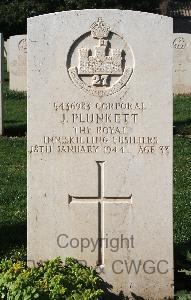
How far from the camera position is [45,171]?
467cm

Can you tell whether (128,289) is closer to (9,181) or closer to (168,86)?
(168,86)

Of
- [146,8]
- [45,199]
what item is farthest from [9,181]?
[146,8]

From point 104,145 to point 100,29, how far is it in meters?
0.80

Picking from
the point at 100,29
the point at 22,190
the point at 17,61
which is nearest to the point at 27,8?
the point at 17,61

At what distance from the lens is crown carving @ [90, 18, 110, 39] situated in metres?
4.56

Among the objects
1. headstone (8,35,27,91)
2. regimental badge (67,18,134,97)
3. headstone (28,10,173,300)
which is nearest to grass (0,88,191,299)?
headstone (28,10,173,300)

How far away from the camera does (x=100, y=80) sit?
463 centimetres

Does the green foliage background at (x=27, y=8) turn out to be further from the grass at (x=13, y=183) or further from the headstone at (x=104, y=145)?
the headstone at (x=104, y=145)

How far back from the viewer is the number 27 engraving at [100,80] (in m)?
4.62

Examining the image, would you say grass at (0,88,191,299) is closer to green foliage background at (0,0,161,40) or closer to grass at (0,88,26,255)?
grass at (0,88,26,255)

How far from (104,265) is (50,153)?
892mm

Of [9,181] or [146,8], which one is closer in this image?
[9,181]

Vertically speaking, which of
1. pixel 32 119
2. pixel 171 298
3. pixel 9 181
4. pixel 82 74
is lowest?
pixel 171 298

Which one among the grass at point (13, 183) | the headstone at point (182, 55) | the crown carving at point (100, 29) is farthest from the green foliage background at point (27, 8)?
the crown carving at point (100, 29)
